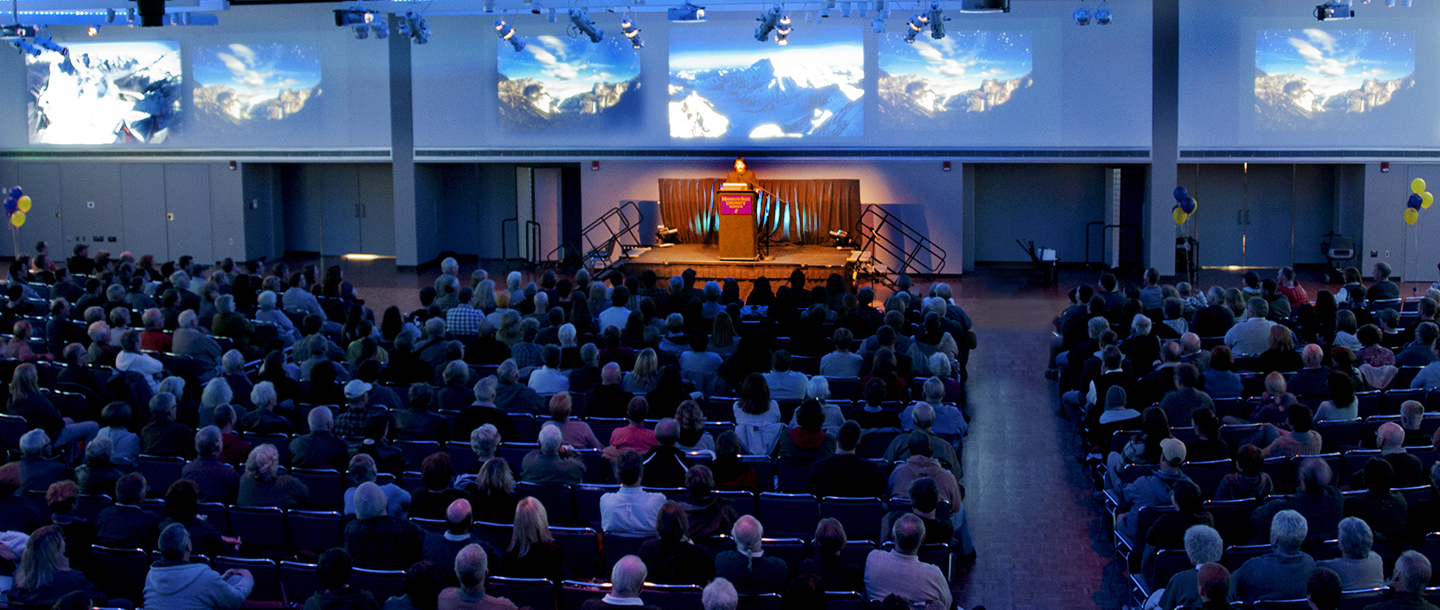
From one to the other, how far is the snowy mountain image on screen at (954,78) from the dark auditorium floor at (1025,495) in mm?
4913

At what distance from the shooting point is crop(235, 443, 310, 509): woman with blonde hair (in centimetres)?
685

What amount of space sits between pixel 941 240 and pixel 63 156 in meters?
16.1

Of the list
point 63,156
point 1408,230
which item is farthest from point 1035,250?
point 63,156

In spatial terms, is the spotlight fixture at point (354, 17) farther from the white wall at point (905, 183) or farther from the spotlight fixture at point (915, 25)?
the spotlight fixture at point (915, 25)

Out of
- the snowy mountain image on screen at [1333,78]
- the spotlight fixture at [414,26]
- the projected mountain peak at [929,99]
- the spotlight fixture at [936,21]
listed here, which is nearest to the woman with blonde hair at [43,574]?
the spotlight fixture at [414,26]

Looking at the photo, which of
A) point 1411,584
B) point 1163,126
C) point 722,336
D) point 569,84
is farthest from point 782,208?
point 1411,584

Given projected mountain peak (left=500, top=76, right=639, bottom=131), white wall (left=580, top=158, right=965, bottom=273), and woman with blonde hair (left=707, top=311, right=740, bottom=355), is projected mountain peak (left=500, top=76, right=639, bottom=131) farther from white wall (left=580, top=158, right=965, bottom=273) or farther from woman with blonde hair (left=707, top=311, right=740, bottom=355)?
woman with blonde hair (left=707, top=311, right=740, bottom=355)

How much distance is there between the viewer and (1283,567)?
5660 mm

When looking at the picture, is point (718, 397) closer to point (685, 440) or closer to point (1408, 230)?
point (685, 440)

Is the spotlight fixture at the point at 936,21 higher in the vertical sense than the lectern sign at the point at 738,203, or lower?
higher

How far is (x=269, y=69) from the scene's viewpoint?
2225cm

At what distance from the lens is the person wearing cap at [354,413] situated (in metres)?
8.01

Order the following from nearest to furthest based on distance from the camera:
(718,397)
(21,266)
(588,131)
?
1. (718,397)
2. (21,266)
3. (588,131)

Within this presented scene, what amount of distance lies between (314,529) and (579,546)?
56.7 inches
